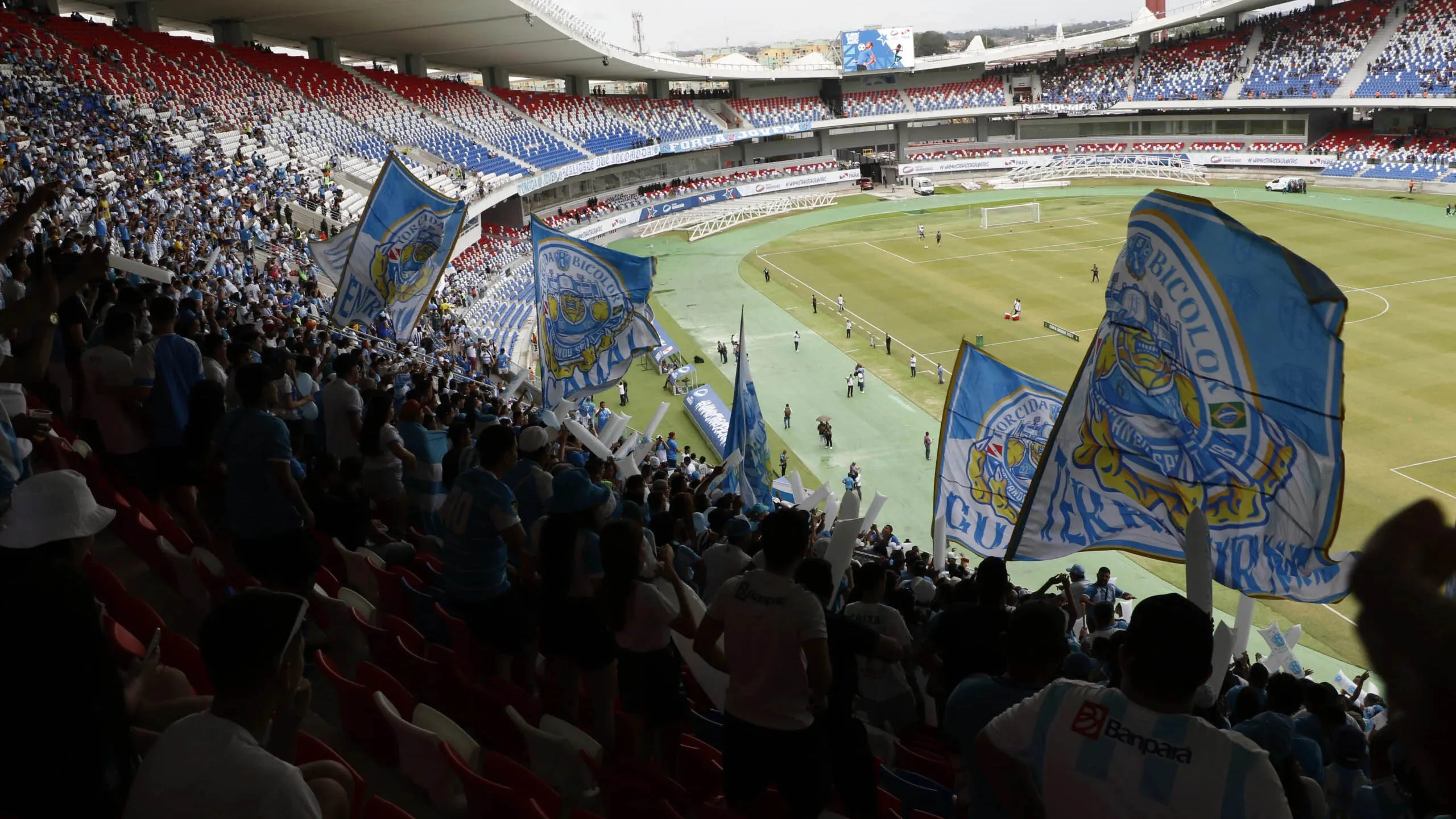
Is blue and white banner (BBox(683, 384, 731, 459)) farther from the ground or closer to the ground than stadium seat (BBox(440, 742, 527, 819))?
closer to the ground

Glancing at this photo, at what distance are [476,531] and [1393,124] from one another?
67494mm

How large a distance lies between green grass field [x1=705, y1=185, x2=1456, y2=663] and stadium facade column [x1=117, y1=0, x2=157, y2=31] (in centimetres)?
2385

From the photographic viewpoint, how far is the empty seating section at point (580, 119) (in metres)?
59.9

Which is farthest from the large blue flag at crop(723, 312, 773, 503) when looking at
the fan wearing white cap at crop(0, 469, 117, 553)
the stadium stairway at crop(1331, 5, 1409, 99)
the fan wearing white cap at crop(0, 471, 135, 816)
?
the stadium stairway at crop(1331, 5, 1409, 99)

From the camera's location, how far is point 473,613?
5543 millimetres

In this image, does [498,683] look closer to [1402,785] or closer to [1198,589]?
[1198,589]

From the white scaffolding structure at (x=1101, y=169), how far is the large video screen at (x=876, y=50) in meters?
13.5

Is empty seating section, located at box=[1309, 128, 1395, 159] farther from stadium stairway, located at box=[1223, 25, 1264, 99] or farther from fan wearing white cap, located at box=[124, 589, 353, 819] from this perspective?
fan wearing white cap, located at box=[124, 589, 353, 819]

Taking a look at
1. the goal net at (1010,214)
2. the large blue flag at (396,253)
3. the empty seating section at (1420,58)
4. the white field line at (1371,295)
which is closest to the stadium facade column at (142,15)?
the large blue flag at (396,253)

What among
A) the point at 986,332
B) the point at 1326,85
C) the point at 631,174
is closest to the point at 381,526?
the point at 986,332

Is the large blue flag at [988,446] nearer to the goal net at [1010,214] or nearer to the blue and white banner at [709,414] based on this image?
the blue and white banner at [709,414]

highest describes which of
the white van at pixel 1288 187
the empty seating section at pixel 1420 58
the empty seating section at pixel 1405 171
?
the empty seating section at pixel 1420 58

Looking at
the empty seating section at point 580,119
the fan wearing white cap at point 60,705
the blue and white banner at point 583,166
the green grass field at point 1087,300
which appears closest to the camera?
the fan wearing white cap at point 60,705

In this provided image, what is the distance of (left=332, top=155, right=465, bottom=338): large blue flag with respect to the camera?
41.2 ft
